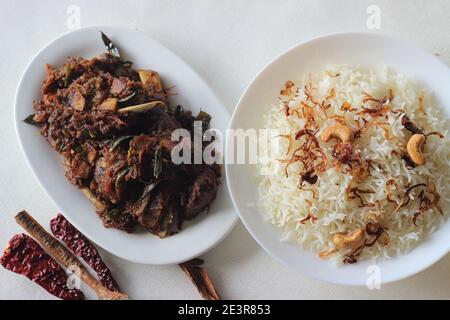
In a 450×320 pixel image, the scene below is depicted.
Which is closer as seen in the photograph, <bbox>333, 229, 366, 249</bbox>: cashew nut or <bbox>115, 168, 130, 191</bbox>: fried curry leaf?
<bbox>333, 229, 366, 249</bbox>: cashew nut

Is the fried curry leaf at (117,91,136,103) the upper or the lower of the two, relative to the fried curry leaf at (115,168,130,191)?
upper

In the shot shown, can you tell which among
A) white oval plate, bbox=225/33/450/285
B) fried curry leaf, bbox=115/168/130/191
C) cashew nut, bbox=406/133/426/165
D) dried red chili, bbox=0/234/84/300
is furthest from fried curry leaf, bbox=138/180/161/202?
cashew nut, bbox=406/133/426/165

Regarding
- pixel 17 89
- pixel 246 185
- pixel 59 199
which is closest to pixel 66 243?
→ pixel 59 199

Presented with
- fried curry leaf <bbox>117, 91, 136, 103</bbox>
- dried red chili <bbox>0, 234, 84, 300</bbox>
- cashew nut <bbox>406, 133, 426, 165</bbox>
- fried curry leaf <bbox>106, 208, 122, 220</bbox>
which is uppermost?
fried curry leaf <bbox>117, 91, 136, 103</bbox>

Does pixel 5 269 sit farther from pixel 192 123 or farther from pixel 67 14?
pixel 67 14

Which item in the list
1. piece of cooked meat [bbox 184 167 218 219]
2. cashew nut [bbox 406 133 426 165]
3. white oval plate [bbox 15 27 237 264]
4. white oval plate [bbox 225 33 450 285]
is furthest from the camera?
white oval plate [bbox 15 27 237 264]

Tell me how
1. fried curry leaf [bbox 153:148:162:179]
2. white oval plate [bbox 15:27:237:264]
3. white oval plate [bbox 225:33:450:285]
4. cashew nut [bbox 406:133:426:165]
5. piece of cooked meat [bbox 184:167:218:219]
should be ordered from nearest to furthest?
cashew nut [bbox 406:133:426:165] → white oval plate [bbox 225:33:450:285] → fried curry leaf [bbox 153:148:162:179] → piece of cooked meat [bbox 184:167:218:219] → white oval plate [bbox 15:27:237:264]

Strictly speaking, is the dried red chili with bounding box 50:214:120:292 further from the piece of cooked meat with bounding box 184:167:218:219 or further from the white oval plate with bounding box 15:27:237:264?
the piece of cooked meat with bounding box 184:167:218:219
